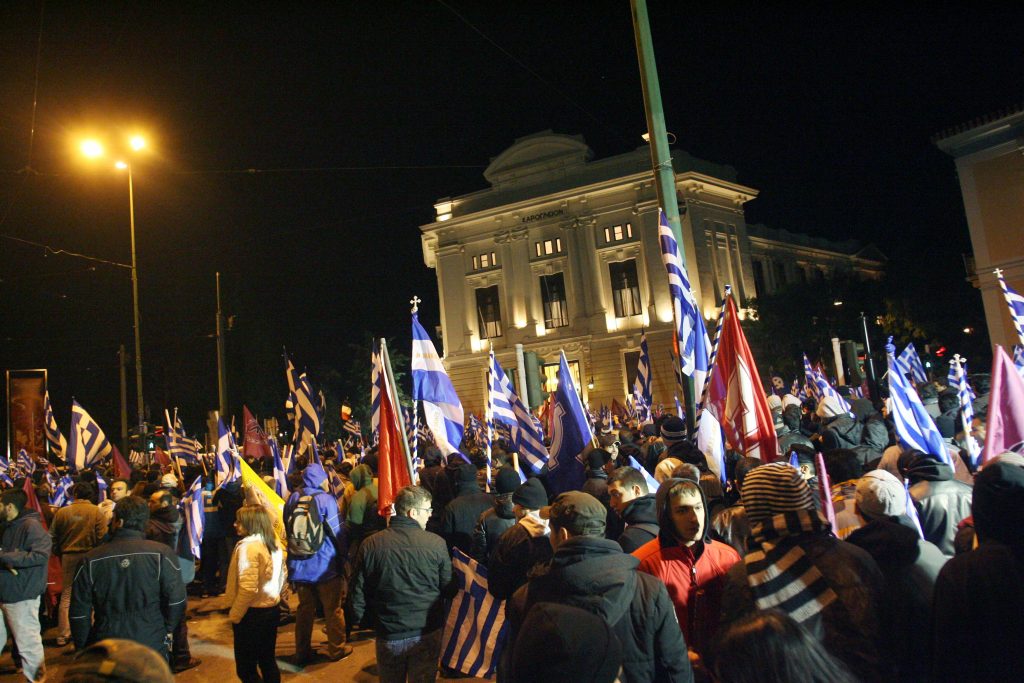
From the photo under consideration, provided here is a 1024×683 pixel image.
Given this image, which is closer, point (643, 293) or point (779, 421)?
point (779, 421)

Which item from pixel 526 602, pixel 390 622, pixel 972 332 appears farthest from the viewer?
pixel 972 332

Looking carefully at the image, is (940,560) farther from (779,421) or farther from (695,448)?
(779,421)

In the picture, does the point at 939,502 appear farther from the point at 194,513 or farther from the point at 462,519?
the point at 194,513

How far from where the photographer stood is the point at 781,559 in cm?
280

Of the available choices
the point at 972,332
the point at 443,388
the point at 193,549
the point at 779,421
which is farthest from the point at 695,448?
the point at 972,332

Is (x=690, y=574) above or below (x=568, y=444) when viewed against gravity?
below

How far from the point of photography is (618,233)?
46438 millimetres

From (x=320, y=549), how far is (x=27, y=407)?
19.6 meters

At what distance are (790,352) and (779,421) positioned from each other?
111 ft

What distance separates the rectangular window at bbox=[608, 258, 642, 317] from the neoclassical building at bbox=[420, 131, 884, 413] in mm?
65

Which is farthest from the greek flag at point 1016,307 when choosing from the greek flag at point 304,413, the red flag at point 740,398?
the greek flag at point 304,413

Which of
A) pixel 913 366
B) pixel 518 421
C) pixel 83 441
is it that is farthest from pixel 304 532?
pixel 913 366

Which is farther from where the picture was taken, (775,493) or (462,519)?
(462,519)

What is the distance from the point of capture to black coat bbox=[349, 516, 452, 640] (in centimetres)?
471
